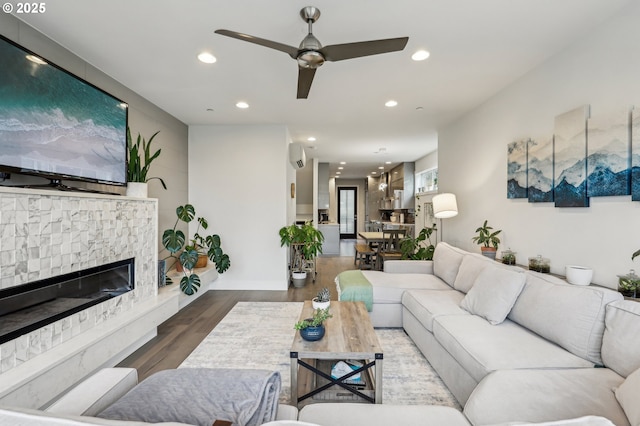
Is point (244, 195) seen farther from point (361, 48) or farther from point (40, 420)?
point (40, 420)

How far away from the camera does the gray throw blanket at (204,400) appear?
0.95 metres

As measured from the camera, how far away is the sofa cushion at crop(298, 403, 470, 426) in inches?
46.1

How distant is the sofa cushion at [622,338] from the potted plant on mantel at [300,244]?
12.5 ft

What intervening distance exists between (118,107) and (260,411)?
3.01 meters

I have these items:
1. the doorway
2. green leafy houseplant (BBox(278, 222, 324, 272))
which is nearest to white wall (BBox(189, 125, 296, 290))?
green leafy houseplant (BBox(278, 222, 324, 272))

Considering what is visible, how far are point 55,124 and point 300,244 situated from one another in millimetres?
3581

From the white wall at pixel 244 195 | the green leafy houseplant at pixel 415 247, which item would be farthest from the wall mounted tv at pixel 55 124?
the green leafy houseplant at pixel 415 247

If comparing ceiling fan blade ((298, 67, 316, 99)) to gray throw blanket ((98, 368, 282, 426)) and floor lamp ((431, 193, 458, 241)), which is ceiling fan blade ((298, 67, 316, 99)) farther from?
floor lamp ((431, 193, 458, 241))

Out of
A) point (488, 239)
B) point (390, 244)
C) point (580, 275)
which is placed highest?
point (488, 239)

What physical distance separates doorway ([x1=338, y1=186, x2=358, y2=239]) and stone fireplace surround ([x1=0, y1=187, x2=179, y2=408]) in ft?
36.9

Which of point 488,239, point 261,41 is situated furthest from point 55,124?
point 488,239

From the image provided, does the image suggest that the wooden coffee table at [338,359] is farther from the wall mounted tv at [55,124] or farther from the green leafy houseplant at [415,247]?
the green leafy houseplant at [415,247]

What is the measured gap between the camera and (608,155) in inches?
82.1

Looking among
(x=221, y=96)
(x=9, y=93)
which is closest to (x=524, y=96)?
(x=221, y=96)
